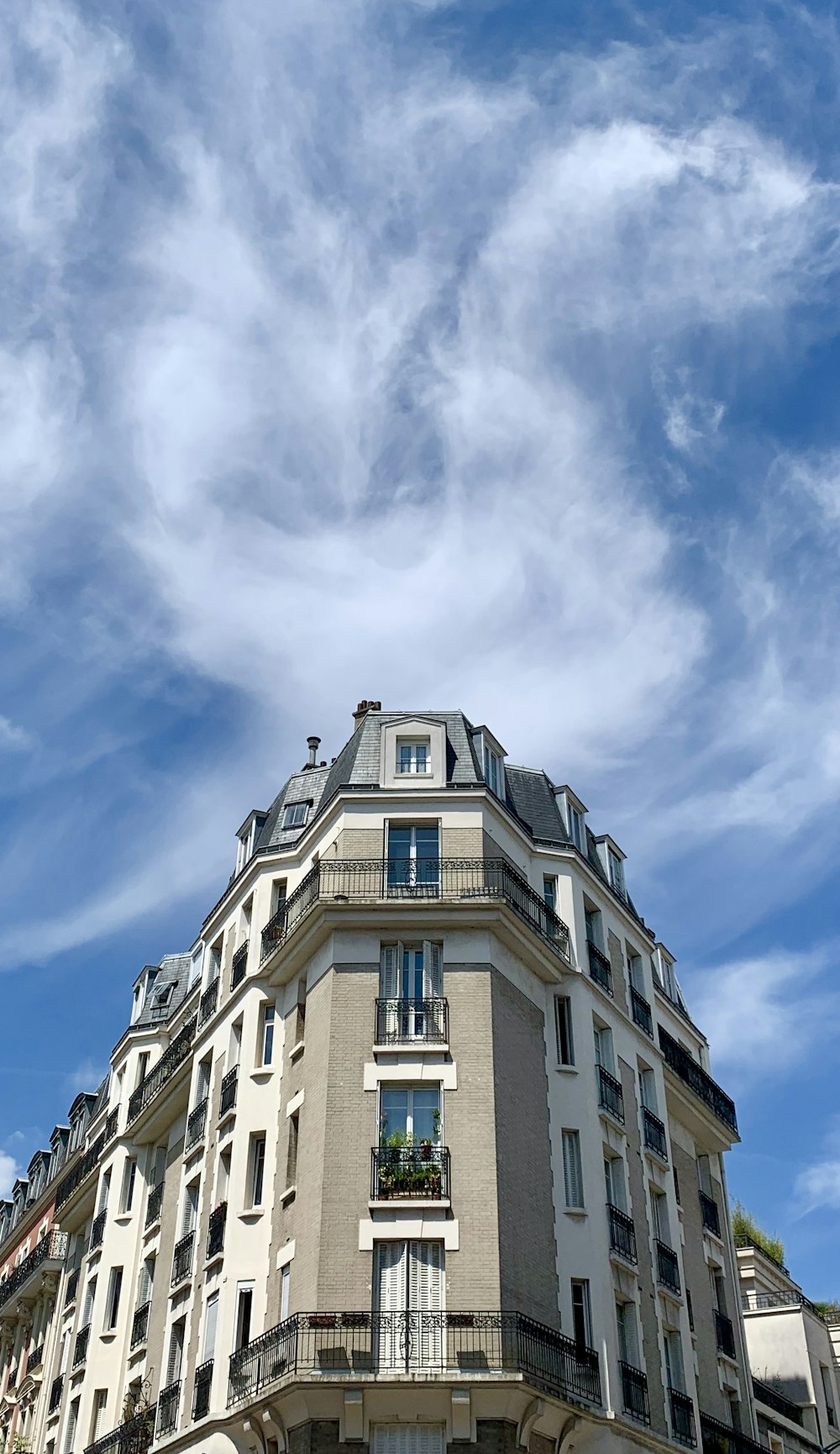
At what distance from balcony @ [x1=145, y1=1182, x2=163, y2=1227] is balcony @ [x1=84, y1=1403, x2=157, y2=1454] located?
510 centimetres

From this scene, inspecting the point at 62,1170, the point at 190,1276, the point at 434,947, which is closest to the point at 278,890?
the point at 434,947

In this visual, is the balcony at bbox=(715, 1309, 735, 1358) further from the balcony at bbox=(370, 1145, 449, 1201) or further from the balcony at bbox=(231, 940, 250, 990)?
the balcony at bbox=(231, 940, 250, 990)

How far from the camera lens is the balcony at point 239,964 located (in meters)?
34.3

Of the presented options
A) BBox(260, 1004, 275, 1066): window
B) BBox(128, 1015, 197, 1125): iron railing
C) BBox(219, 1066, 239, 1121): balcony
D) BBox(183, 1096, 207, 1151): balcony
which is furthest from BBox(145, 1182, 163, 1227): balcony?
BBox(260, 1004, 275, 1066): window

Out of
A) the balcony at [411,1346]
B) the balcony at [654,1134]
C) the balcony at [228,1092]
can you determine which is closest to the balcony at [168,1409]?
the balcony at [411,1346]

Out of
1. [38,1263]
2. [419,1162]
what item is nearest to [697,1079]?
[419,1162]

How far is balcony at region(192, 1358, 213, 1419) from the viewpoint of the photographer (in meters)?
28.5

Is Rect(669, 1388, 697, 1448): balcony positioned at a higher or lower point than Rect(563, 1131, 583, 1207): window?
lower

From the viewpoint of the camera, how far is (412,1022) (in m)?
29.0

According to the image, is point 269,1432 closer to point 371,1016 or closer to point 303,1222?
point 303,1222

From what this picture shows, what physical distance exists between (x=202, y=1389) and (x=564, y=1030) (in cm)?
1091

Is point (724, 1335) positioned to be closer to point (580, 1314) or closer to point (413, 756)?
point (580, 1314)

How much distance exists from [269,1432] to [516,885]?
483 inches

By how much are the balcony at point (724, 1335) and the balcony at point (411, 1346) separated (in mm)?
12415
